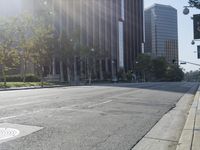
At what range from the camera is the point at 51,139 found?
28.6ft

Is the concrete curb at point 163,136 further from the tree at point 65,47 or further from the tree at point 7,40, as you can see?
the tree at point 65,47

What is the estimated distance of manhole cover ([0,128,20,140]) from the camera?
8.82m

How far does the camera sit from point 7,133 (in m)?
9.21

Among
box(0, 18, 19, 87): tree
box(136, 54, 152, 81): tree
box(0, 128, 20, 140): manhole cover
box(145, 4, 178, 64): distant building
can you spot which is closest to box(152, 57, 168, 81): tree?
box(136, 54, 152, 81): tree

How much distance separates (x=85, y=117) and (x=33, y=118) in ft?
6.05

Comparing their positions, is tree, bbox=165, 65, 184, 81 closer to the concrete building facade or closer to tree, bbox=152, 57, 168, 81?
tree, bbox=152, 57, 168, 81

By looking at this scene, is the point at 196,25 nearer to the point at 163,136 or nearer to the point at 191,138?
the point at 163,136

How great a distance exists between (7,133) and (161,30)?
156742 millimetres

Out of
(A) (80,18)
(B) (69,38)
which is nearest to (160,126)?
(B) (69,38)

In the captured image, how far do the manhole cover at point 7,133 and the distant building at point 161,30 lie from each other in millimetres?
129751

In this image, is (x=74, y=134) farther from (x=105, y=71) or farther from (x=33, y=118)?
(x=105, y=71)

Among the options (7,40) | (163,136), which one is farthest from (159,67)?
(163,136)

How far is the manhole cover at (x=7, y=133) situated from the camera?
28.9ft

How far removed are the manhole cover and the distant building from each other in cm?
12975
